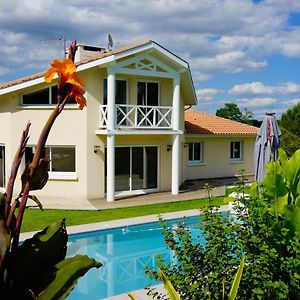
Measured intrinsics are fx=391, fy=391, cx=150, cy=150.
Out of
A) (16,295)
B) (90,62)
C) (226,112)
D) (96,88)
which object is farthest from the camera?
(226,112)

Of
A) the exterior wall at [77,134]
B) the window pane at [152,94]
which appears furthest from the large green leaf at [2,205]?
the window pane at [152,94]

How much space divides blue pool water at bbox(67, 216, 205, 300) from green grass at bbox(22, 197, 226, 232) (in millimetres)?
1566

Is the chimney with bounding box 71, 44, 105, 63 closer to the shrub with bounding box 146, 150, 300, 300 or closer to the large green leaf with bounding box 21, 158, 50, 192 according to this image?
the shrub with bounding box 146, 150, 300, 300

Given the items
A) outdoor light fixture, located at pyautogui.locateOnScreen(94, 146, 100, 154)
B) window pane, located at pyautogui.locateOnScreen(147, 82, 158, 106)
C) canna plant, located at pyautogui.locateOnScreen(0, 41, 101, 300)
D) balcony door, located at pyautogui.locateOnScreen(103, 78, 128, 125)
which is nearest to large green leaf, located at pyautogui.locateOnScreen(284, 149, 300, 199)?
canna plant, located at pyautogui.locateOnScreen(0, 41, 101, 300)

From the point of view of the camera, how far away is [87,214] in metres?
17.7

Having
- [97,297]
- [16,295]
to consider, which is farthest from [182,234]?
[97,297]

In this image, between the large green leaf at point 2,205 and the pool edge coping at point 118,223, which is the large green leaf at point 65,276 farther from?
the pool edge coping at point 118,223

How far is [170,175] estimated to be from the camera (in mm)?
24266

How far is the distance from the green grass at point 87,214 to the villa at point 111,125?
2420mm

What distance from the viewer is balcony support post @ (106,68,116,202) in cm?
1995

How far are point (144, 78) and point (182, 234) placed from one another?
59.0ft

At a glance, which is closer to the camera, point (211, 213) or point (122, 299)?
point (211, 213)

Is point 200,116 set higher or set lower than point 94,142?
higher

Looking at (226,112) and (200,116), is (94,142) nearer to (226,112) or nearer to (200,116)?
(200,116)
